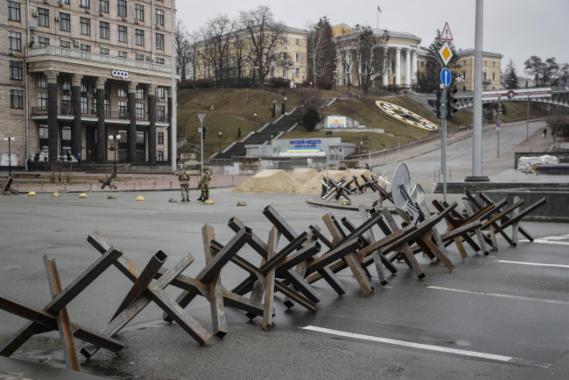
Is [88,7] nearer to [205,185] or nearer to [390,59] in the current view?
[205,185]

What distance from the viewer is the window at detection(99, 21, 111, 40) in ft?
274

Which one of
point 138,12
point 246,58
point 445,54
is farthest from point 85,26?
point 445,54

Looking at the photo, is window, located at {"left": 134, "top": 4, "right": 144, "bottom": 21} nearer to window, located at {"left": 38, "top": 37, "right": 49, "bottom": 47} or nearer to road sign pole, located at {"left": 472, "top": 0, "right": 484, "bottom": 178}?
window, located at {"left": 38, "top": 37, "right": 49, "bottom": 47}

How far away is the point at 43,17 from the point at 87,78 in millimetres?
8478

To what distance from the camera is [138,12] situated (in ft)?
291

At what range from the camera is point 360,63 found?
454 ft

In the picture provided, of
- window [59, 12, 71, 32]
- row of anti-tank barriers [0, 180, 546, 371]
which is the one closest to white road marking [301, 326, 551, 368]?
row of anti-tank barriers [0, 180, 546, 371]

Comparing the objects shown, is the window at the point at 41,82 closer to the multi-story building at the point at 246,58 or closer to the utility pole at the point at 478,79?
the multi-story building at the point at 246,58

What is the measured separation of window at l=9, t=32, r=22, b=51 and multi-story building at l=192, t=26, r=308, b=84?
58.3 m

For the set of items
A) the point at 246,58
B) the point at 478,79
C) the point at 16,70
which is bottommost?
the point at 478,79

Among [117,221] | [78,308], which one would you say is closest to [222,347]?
[78,308]

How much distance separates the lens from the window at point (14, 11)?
243ft

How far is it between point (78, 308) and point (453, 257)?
22.2 feet

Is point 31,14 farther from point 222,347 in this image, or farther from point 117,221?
point 222,347
